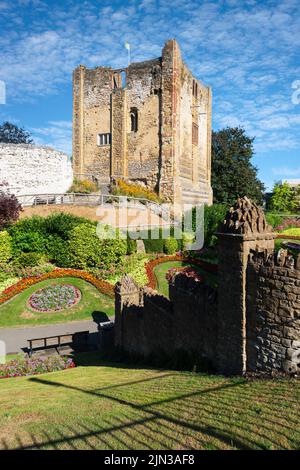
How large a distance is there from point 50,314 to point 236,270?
42.5 ft

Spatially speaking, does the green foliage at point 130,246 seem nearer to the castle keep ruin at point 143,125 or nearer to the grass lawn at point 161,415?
the castle keep ruin at point 143,125

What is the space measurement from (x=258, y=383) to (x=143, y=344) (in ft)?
19.8

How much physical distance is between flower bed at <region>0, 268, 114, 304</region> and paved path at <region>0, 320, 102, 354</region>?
95.5 inches

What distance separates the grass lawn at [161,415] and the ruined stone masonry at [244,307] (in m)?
0.50

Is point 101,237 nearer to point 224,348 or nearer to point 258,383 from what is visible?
point 224,348

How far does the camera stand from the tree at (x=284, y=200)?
59375 mm

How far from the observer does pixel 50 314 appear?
59.4ft

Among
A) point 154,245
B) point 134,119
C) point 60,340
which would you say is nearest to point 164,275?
point 154,245

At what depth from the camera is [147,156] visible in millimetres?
34281

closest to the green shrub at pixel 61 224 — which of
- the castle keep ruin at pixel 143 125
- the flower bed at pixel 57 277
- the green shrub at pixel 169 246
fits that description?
the flower bed at pixel 57 277

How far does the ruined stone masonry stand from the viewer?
249 inches

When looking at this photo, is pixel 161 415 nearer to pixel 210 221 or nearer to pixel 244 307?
pixel 244 307

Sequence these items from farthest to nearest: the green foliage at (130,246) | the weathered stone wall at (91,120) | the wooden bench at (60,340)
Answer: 1. the weathered stone wall at (91,120)
2. the green foliage at (130,246)
3. the wooden bench at (60,340)

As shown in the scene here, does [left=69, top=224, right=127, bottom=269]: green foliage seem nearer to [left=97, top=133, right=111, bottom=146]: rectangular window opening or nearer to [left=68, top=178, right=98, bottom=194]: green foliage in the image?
[left=68, top=178, right=98, bottom=194]: green foliage
